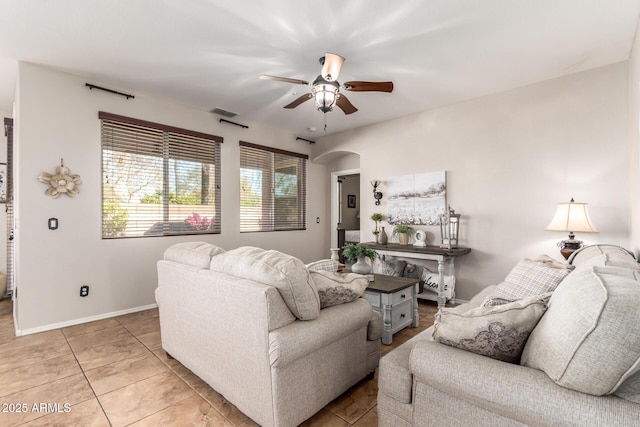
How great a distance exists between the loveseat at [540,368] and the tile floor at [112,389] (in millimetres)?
727

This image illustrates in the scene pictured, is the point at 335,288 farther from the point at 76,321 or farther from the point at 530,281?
the point at 76,321

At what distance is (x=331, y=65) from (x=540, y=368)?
7.56ft

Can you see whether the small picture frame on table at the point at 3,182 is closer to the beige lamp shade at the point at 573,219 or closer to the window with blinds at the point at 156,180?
the window with blinds at the point at 156,180

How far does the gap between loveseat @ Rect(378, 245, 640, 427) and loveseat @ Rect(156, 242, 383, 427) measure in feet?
1.46

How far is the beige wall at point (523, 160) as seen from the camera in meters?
3.15

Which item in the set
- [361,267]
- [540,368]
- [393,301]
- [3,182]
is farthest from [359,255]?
[3,182]

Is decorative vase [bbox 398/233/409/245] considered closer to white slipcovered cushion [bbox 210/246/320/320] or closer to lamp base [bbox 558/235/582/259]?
lamp base [bbox 558/235/582/259]

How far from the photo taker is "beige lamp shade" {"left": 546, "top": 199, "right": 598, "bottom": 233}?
2.96m

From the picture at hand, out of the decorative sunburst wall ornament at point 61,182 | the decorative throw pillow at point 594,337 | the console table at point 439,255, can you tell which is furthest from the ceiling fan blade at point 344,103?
the decorative sunburst wall ornament at point 61,182

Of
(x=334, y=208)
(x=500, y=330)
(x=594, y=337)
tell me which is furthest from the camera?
(x=334, y=208)

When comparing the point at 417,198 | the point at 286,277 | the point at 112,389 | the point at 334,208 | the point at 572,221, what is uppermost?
the point at 417,198

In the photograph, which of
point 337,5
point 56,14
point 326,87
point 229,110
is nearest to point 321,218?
point 229,110

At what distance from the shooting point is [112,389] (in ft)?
6.91

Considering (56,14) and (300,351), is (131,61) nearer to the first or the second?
(56,14)
